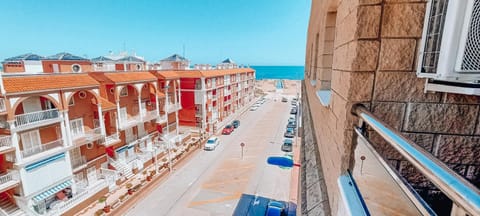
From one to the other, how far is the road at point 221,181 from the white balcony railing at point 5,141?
6.18 m

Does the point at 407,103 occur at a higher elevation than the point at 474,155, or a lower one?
higher

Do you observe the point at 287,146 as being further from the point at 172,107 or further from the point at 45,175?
the point at 45,175

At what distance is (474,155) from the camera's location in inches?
64.7

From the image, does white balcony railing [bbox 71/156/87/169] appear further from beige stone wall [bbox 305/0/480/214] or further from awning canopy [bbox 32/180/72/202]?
beige stone wall [bbox 305/0/480/214]

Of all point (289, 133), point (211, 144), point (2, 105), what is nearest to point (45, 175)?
point (2, 105)

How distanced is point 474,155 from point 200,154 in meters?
19.6

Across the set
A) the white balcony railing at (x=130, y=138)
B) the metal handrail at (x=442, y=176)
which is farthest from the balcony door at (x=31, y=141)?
the metal handrail at (x=442, y=176)

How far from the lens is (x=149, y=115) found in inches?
682

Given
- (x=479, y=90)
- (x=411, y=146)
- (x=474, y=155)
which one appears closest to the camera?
(x=411, y=146)

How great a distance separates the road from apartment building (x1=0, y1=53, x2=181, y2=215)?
3.03m

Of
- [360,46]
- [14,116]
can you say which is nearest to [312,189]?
→ [360,46]

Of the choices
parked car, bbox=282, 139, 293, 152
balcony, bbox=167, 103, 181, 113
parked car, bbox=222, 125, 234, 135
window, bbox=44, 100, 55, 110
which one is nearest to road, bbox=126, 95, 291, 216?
parked car, bbox=282, 139, 293, 152

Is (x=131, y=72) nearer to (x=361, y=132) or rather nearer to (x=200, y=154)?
(x=200, y=154)

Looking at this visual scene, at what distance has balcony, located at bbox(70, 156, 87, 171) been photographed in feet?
40.5
